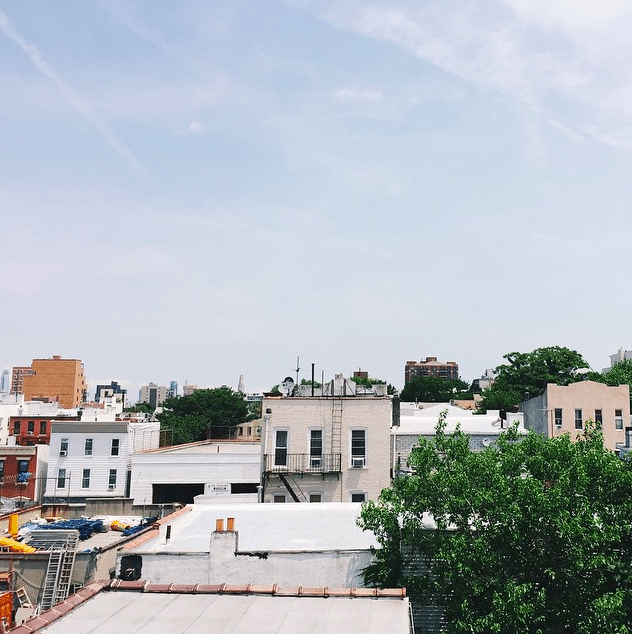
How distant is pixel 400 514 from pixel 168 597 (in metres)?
7.42

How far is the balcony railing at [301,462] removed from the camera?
34.8m

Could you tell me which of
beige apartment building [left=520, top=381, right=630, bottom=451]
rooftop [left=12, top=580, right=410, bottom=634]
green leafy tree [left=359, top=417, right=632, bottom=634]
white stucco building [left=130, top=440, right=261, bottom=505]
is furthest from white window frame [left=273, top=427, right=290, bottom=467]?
beige apartment building [left=520, top=381, right=630, bottom=451]

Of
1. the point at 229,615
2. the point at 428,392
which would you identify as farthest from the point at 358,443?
the point at 428,392

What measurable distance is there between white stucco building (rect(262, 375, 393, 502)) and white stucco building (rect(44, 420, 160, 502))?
73.9 feet

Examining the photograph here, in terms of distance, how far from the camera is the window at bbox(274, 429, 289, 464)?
35219 millimetres

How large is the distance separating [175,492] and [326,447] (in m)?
15.1

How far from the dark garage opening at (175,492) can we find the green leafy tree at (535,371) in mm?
65136

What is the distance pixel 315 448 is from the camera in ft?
116

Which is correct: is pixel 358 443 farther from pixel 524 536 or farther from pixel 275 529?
pixel 524 536

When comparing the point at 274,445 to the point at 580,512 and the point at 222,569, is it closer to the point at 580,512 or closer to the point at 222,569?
the point at 222,569

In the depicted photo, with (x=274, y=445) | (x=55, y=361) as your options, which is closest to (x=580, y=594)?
(x=274, y=445)

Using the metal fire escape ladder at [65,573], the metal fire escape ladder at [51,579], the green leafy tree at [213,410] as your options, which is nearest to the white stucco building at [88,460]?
the metal fire escape ladder at [65,573]

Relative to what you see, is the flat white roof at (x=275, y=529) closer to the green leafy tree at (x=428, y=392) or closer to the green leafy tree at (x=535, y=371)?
the green leafy tree at (x=535, y=371)

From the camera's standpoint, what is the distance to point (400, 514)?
19062 millimetres
